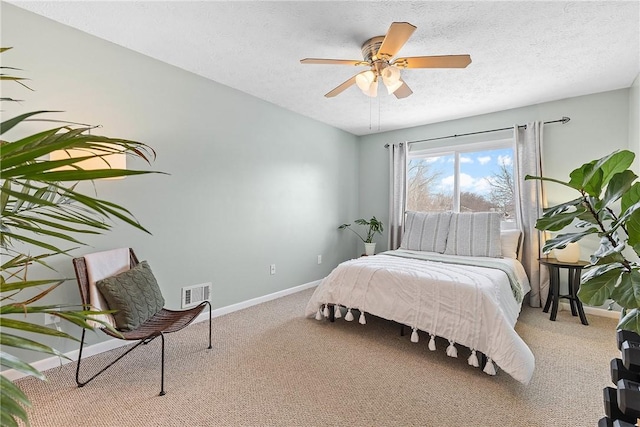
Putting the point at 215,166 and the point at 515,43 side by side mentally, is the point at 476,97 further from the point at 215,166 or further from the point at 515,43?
the point at 215,166

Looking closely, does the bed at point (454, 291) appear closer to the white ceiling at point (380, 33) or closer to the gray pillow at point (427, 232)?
the gray pillow at point (427, 232)

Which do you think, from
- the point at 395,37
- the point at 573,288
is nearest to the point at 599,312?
the point at 573,288

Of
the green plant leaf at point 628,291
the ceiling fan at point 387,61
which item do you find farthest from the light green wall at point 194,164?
the green plant leaf at point 628,291

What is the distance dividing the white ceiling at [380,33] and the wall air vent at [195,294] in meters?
2.09

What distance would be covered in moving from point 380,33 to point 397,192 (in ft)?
9.01

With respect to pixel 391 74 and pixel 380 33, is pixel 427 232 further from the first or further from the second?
pixel 380 33

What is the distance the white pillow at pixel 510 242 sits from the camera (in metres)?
3.49

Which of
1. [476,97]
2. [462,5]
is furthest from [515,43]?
[476,97]

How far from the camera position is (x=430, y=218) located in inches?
154

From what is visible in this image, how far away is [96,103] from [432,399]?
3162 millimetres

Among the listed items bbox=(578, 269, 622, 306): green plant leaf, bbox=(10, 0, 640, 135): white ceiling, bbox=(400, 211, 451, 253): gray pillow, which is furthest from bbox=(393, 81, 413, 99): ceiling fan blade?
bbox=(578, 269, 622, 306): green plant leaf

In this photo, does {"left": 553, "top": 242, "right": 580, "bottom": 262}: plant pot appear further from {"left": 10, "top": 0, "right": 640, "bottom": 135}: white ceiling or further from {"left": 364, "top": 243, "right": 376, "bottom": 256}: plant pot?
{"left": 364, "top": 243, "right": 376, "bottom": 256}: plant pot

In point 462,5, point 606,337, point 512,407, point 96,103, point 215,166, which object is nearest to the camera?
point 512,407

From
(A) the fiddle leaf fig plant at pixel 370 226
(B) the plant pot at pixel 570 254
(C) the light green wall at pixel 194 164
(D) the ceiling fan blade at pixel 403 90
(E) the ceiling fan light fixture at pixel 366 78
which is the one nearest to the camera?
(C) the light green wall at pixel 194 164
